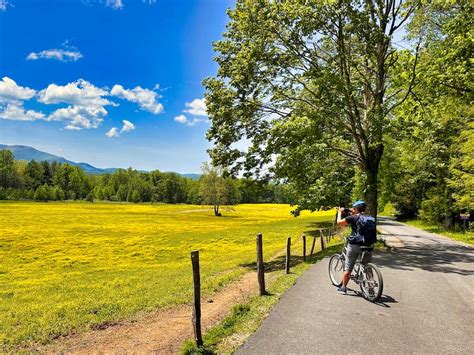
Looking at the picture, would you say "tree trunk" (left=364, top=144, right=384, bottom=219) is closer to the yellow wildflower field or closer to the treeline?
the yellow wildflower field

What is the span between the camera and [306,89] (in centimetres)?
1998

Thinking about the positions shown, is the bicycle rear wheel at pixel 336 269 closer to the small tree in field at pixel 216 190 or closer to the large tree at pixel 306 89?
the large tree at pixel 306 89

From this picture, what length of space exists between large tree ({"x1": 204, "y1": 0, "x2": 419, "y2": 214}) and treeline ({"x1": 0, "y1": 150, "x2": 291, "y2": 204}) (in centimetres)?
8991

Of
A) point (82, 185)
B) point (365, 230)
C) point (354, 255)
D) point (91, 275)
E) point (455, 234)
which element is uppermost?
point (82, 185)

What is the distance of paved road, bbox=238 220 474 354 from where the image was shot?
21.3 feet

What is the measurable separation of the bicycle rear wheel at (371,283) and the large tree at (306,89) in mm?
9335

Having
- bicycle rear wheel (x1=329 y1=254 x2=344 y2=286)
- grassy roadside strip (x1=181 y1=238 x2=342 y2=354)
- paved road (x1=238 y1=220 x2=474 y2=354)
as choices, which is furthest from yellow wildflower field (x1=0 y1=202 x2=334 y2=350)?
paved road (x1=238 y1=220 x2=474 y2=354)

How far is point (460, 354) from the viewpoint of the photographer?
624 cm

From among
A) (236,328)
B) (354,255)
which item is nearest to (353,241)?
(354,255)

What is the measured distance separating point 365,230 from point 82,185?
158533mm

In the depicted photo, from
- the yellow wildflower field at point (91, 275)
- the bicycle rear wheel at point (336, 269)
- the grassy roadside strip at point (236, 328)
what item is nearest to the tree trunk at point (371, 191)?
the yellow wildflower field at point (91, 275)

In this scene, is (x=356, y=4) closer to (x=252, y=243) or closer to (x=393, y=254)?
(x=393, y=254)

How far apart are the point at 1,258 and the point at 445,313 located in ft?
101

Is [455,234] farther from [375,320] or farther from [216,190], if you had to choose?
[216,190]
